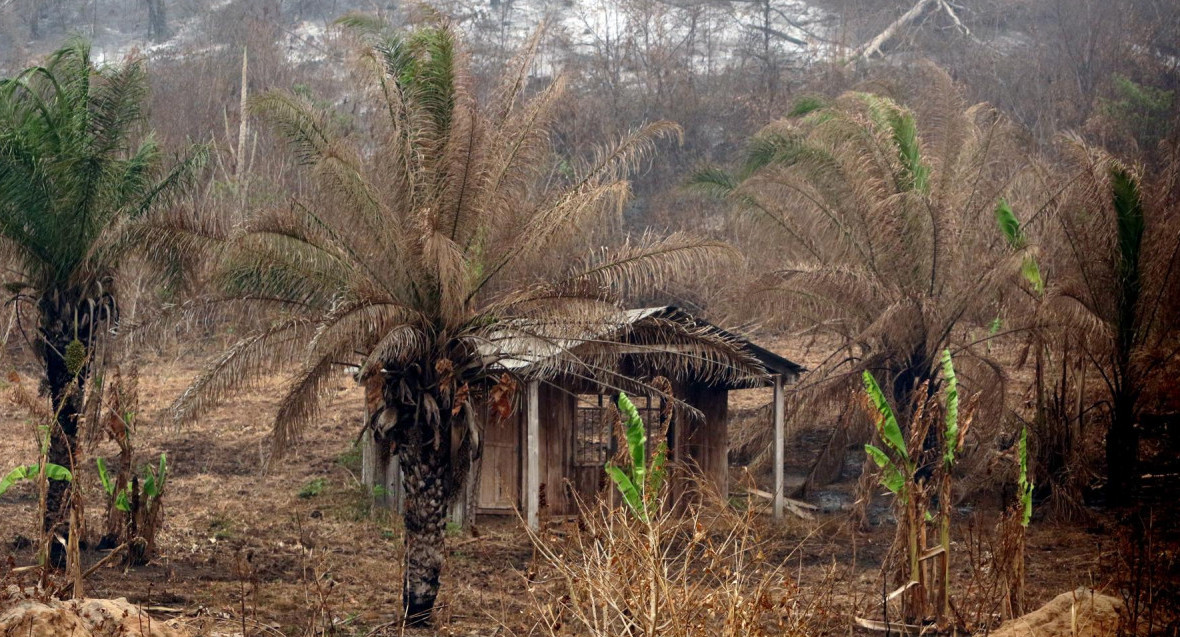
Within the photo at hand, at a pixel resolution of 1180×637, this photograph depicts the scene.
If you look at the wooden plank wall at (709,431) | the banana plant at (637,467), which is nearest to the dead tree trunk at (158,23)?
the wooden plank wall at (709,431)

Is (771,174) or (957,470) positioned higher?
(771,174)

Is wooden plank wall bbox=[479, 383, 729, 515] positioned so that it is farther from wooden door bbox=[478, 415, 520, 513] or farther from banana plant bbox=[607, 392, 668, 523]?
banana plant bbox=[607, 392, 668, 523]

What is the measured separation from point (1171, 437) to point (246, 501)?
1421cm

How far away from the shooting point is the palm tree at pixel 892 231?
16.7m

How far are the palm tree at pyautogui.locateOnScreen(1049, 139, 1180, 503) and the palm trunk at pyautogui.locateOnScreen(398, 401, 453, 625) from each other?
9.10 meters

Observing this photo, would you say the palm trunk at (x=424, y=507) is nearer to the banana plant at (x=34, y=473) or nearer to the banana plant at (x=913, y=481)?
the banana plant at (x=34, y=473)

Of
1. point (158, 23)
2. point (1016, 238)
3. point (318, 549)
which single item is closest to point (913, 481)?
point (1016, 238)

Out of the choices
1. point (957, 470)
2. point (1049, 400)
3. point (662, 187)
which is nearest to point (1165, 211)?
point (1049, 400)

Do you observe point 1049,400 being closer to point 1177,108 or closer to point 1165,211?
point 1165,211

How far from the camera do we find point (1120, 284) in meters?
16.4

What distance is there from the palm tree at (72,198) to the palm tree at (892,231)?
345 inches

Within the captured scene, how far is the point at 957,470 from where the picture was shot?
63.8ft

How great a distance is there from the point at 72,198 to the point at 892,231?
35.8 feet

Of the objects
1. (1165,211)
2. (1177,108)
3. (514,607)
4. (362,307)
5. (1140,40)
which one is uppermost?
(1140,40)
